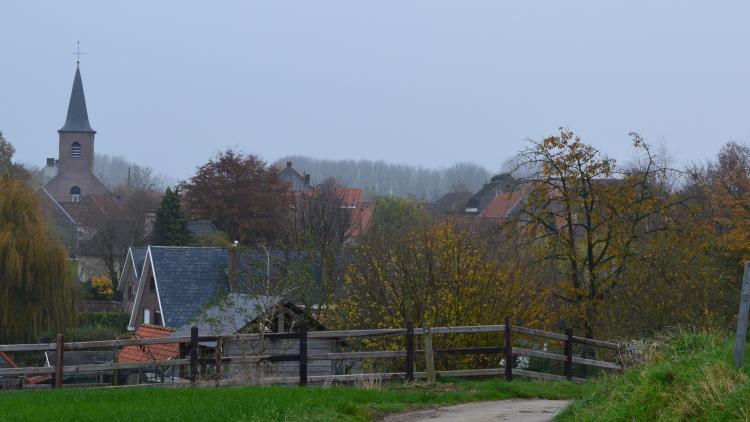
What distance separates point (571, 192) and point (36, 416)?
15.8 meters

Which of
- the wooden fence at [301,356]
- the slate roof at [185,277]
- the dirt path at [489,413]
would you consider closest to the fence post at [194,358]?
the wooden fence at [301,356]

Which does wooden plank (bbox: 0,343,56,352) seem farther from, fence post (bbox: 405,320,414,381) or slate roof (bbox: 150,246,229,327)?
slate roof (bbox: 150,246,229,327)

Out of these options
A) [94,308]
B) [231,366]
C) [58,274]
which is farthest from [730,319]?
[94,308]

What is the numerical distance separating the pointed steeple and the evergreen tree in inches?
2093

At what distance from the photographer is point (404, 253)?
83.9ft

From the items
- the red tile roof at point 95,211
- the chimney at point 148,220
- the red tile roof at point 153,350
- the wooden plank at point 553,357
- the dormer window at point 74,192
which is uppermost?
the dormer window at point 74,192

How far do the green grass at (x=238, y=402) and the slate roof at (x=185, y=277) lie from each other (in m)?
28.0

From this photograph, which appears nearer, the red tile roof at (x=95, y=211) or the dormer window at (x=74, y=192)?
the red tile roof at (x=95, y=211)

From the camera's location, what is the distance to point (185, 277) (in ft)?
151

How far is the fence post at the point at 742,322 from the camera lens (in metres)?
10.6

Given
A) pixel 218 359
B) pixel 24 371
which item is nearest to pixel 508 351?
pixel 218 359

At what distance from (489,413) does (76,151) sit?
10779 cm

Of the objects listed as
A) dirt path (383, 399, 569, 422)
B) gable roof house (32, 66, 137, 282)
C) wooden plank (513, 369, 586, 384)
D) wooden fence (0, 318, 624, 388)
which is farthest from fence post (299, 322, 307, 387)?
gable roof house (32, 66, 137, 282)

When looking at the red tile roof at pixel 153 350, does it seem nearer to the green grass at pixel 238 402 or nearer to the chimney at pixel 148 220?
the green grass at pixel 238 402
